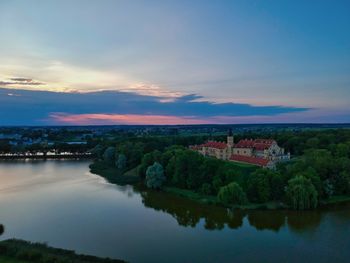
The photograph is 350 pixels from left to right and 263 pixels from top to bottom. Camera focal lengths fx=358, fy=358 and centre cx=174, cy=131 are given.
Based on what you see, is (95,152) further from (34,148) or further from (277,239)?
(277,239)

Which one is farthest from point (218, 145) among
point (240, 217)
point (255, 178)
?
point (240, 217)

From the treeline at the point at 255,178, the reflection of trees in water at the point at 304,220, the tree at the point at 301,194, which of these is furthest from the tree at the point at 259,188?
the reflection of trees in water at the point at 304,220

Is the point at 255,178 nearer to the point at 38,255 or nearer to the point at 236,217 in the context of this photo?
the point at 236,217

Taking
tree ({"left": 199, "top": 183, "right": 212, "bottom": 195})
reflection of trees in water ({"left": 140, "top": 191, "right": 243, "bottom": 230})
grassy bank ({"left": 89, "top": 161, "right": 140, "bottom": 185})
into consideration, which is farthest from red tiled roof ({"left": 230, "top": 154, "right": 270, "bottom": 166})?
grassy bank ({"left": 89, "top": 161, "right": 140, "bottom": 185})

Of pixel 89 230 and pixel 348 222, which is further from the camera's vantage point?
pixel 348 222

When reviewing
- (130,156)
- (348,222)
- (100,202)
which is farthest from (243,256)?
(130,156)

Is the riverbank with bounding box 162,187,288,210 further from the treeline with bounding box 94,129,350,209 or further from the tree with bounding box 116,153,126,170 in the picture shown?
the tree with bounding box 116,153,126,170

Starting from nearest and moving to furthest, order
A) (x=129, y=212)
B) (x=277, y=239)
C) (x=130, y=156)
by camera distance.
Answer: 1. (x=277, y=239)
2. (x=129, y=212)
3. (x=130, y=156)
